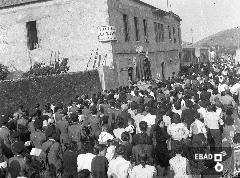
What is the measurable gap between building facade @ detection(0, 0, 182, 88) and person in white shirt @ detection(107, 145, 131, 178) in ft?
53.0

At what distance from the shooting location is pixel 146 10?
32781 mm

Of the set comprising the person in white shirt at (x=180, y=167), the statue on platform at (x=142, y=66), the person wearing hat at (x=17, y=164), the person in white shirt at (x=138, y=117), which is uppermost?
the statue on platform at (x=142, y=66)

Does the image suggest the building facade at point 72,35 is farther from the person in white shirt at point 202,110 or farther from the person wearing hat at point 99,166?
the person wearing hat at point 99,166

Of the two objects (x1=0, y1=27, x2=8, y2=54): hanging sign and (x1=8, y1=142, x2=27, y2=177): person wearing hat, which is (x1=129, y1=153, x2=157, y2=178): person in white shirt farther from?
(x1=0, y1=27, x2=8, y2=54): hanging sign

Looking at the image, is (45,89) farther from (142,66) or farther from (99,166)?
(142,66)

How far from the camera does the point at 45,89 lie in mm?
19359

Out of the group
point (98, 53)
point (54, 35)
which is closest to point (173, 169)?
point (98, 53)

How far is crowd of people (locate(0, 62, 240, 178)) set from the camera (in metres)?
7.58

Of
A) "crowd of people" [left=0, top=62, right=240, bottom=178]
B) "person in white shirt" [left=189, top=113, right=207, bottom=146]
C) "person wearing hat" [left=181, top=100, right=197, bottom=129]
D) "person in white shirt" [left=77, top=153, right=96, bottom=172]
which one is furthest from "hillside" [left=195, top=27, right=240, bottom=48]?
"person in white shirt" [left=77, top=153, right=96, bottom=172]

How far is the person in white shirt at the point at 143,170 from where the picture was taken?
6.91 meters

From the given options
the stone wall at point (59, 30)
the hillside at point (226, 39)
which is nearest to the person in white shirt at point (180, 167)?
the stone wall at point (59, 30)

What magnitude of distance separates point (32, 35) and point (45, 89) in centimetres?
896

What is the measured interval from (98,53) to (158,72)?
431 inches

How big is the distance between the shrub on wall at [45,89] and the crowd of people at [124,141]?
5399mm
